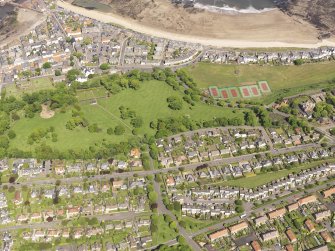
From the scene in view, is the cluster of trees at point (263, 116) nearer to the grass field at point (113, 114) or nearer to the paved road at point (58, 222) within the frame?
the grass field at point (113, 114)

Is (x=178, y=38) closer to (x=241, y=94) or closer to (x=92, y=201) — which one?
(x=241, y=94)

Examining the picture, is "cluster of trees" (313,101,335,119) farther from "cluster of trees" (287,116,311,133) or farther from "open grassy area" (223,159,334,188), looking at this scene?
"open grassy area" (223,159,334,188)

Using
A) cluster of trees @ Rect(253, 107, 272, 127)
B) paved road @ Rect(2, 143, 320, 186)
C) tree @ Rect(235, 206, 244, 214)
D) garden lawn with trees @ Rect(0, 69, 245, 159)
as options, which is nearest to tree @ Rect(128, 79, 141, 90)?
garden lawn with trees @ Rect(0, 69, 245, 159)

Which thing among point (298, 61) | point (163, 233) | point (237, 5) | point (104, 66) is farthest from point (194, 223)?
point (237, 5)

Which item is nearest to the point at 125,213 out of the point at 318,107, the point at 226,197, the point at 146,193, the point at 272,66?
the point at 146,193

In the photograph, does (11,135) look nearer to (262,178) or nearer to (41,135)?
(41,135)

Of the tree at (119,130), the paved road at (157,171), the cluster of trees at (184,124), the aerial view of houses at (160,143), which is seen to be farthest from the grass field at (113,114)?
the paved road at (157,171)
